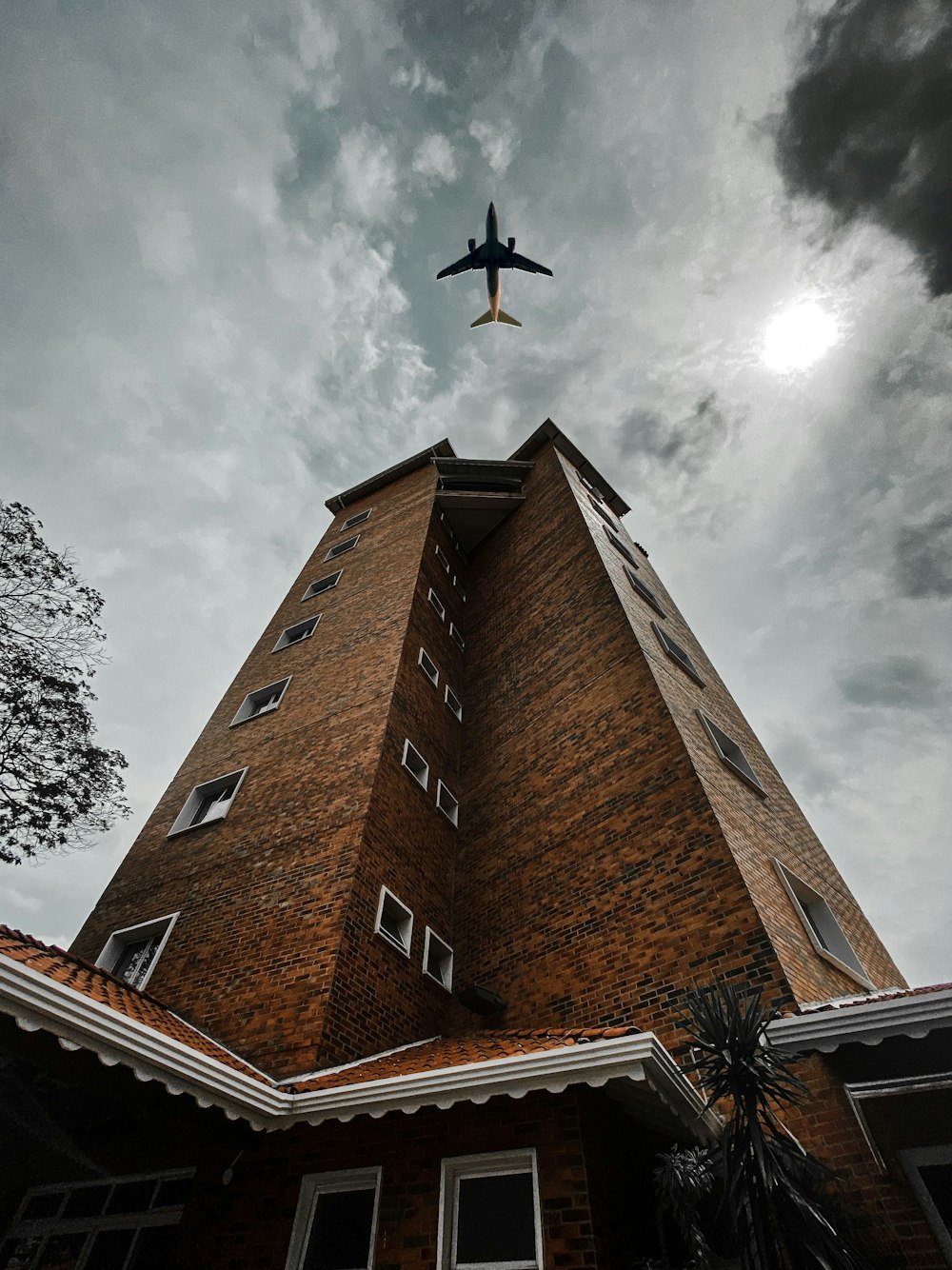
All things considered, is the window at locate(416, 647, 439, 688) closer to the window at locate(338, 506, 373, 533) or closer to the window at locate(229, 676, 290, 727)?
the window at locate(229, 676, 290, 727)

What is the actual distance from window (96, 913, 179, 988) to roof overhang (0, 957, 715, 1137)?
4.20 m

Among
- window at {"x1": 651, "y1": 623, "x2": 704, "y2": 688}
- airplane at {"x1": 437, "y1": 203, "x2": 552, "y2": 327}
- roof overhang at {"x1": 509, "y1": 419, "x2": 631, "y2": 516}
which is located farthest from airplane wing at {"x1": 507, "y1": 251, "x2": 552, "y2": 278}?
window at {"x1": 651, "y1": 623, "x2": 704, "y2": 688}

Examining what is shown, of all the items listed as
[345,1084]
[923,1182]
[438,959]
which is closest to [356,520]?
[438,959]

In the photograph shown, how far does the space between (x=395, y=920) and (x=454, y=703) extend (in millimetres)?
5617

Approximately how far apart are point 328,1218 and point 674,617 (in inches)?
545

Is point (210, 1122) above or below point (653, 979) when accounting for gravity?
below

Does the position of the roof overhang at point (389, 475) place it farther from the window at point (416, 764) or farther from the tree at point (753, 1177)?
the tree at point (753, 1177)

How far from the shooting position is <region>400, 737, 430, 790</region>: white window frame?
34.4ft

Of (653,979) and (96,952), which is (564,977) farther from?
(96,952)

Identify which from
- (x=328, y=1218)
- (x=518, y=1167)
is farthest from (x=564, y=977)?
(x=328, y=1218)

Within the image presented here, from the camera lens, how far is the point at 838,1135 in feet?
15.8

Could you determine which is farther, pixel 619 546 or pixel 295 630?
pixel 619 546

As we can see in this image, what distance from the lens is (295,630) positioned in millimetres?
15414

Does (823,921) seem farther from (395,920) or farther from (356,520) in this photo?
(356,520)
